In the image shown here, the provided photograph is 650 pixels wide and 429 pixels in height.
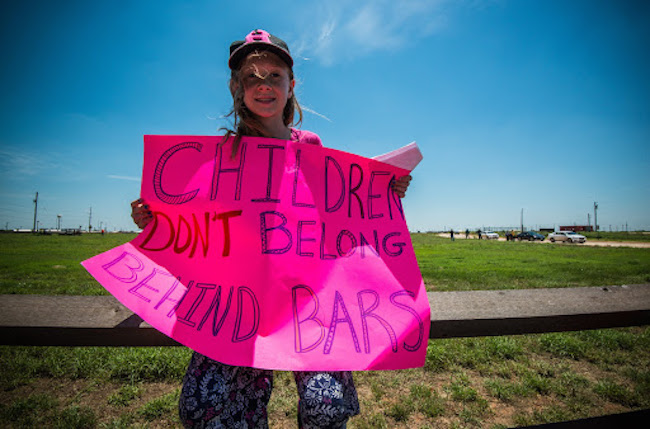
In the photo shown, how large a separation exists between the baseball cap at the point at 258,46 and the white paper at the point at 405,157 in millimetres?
764

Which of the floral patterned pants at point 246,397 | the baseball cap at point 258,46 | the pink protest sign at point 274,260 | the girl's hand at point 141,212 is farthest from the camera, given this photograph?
the baseball cap at point 258,46

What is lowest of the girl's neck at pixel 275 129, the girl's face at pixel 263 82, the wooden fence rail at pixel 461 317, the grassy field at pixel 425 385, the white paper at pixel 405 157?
the grassy field at pixel 425 385

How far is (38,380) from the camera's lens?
243cm

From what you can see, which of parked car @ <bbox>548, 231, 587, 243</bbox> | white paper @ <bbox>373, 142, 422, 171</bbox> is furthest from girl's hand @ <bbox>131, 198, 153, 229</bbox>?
parked car @ <bbox>548, 231, 587, 243</bbox>

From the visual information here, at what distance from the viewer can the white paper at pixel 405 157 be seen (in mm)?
1608

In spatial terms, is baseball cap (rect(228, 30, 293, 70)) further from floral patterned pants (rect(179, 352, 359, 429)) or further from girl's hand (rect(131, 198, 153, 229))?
floral patterned pants (rect(179, 352, 359, 429))

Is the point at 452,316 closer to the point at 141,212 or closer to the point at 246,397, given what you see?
the point at 246,397

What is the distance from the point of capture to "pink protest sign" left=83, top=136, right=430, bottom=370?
1.17 metres

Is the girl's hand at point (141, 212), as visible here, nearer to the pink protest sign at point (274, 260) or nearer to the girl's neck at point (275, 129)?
the pink protest sign at point (274, 260)

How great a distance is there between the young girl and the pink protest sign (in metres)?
0.08

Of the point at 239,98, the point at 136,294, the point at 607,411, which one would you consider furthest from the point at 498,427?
the point at 239,98

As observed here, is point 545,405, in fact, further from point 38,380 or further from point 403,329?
point 38,380

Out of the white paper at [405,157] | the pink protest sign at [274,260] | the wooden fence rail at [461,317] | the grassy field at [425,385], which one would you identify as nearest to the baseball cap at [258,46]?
the pink protest sign at [274,260]

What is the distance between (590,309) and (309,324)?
1456 mm
